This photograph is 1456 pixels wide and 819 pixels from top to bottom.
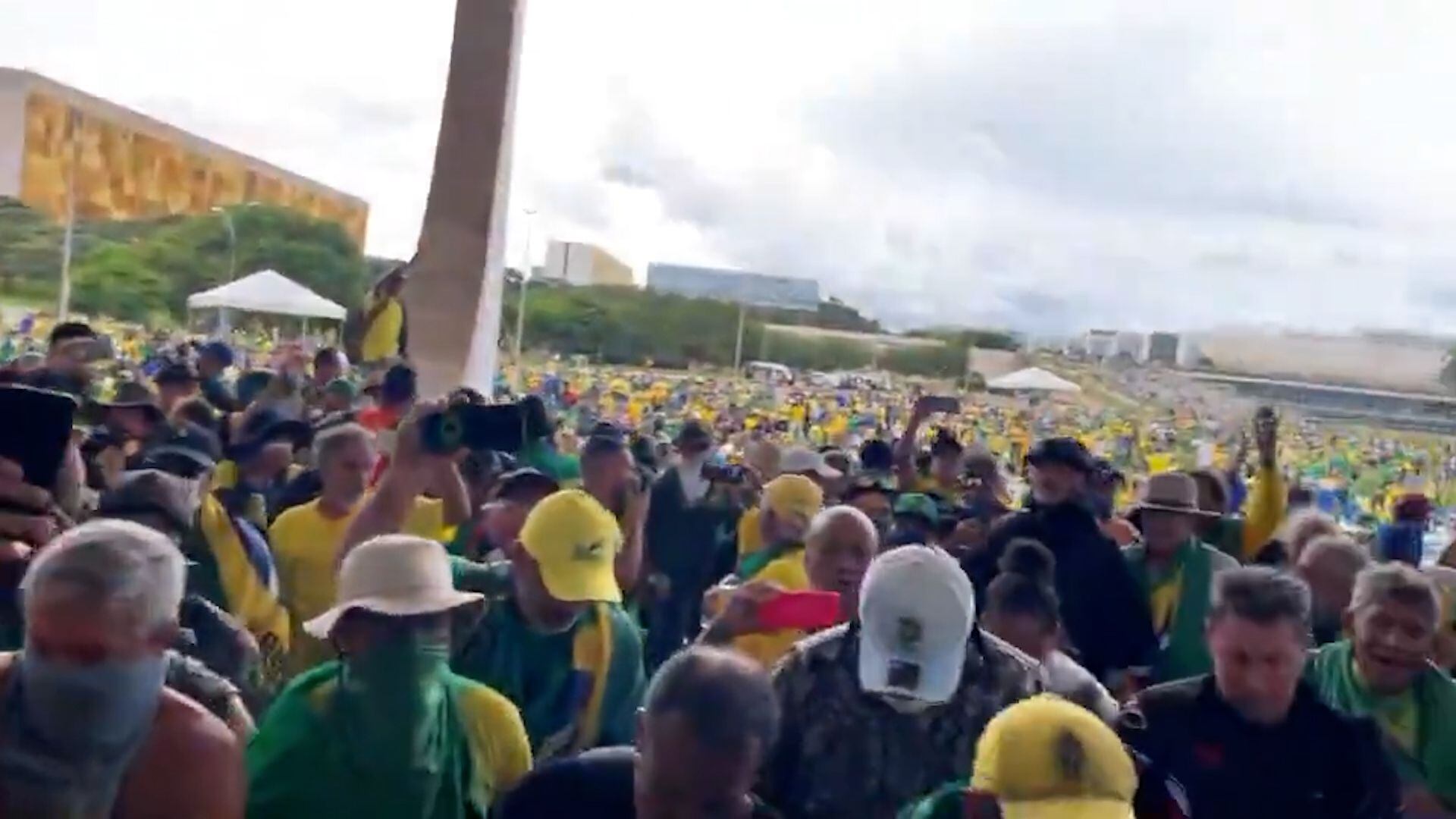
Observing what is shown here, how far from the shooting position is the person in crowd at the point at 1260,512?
22.8 feet

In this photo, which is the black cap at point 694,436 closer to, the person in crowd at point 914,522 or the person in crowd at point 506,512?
the person in crowd at point 914,522

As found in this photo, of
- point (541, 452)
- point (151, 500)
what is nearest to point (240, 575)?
point (151, 500)

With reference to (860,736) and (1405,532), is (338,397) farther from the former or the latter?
(860,736)

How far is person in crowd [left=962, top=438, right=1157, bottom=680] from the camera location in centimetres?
583

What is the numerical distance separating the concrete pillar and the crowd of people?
6.94 meters

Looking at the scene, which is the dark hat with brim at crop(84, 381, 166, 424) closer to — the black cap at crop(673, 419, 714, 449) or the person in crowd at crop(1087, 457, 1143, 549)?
the black cap at crop(673, 419, 714, 449)

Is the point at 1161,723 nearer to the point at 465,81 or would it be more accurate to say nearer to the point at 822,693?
the point at 822,693

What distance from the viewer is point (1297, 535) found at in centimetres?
674

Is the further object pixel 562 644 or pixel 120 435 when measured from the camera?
pixel 120 435

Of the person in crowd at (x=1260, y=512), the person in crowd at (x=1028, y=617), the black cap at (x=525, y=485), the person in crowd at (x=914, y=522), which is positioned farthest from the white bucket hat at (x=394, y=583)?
the person in crowd at (x=1260, y=512)

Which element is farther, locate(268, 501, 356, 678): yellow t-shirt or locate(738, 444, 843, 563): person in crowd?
locate(738, 444, 843, 563): person in crowd

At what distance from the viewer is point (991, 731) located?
10.1 feet

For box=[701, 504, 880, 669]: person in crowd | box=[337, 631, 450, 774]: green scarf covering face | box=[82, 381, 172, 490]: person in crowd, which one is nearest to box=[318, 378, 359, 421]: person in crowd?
box=[82, 381, 172, 490]: person in crowd

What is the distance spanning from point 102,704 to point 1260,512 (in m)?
Result: 5.04
